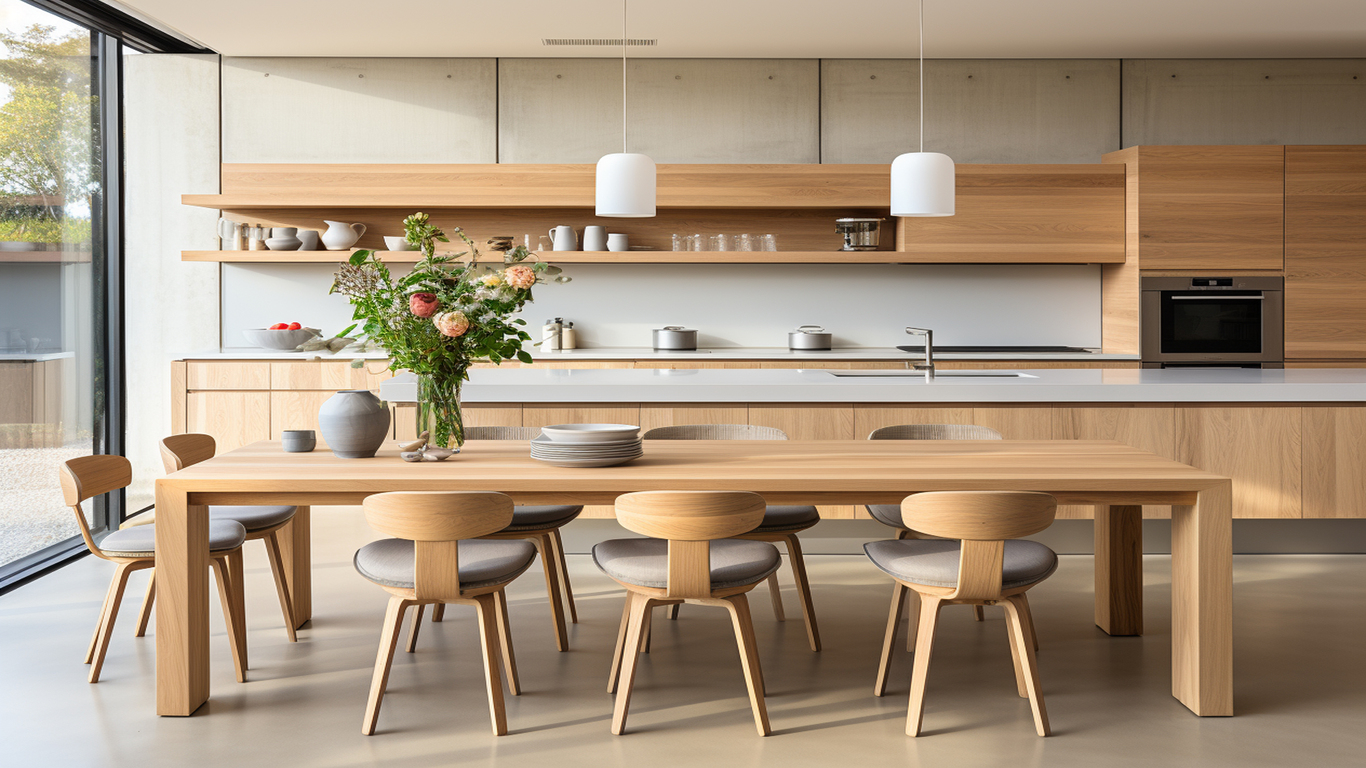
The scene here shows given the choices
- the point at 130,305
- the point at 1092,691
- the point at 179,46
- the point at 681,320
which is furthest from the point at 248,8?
the point at 1092,691

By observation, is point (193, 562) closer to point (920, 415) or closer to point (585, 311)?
point (920, 415)

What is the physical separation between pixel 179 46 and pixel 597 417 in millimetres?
4012

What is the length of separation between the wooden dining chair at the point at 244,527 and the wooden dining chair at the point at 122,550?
0.08 ft

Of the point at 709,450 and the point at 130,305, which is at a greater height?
the point at 130,305

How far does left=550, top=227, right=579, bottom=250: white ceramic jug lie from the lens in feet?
19.6

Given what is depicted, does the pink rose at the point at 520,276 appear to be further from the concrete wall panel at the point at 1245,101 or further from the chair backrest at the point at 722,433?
the concrete wall panel at the point at 1245,101

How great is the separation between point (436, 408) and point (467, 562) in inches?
21.5

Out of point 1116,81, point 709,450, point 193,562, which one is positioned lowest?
point 193,562

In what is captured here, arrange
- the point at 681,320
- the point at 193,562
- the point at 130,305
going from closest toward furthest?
the point at 193,562 < the point at 130,305 < the point at 681,320

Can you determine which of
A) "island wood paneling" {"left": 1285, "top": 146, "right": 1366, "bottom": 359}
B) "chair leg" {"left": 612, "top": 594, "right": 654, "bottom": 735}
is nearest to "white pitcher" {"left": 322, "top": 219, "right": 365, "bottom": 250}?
"chair leg" {"left": 612, "top": 594, "right": 654, "bottom": 735}

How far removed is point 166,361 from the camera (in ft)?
19.7

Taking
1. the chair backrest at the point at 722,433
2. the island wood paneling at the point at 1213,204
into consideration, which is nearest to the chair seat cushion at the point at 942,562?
the chair backrest at the point at 722,433

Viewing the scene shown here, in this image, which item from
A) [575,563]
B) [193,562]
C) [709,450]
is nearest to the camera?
[193,562]

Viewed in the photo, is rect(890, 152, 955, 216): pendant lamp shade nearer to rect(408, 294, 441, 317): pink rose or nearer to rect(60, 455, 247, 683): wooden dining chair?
rect(408, 294, 441, 317): pink rose
